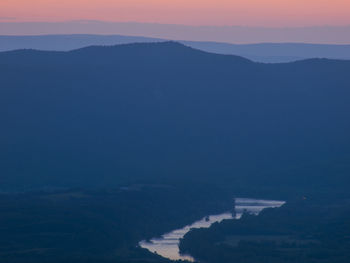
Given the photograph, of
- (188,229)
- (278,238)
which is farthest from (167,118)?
(278,238)

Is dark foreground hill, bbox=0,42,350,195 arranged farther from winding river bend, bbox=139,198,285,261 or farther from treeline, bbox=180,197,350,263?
treeline, bbox=180,197,350,263

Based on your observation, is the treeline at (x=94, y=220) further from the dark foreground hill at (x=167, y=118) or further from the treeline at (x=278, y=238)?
the dark foreground hill at (x=167, y=118)

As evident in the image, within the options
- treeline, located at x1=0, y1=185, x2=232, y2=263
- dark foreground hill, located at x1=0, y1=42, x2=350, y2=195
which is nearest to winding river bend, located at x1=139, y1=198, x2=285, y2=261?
treeline, located at x1=0, y1=185, x2=232, y2=263

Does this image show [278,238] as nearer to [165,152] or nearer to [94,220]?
[94,220]

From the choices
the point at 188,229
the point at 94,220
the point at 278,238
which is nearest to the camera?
the point at 278,238

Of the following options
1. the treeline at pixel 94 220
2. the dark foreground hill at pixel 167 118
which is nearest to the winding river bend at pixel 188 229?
the treeline at pixel 94 220
